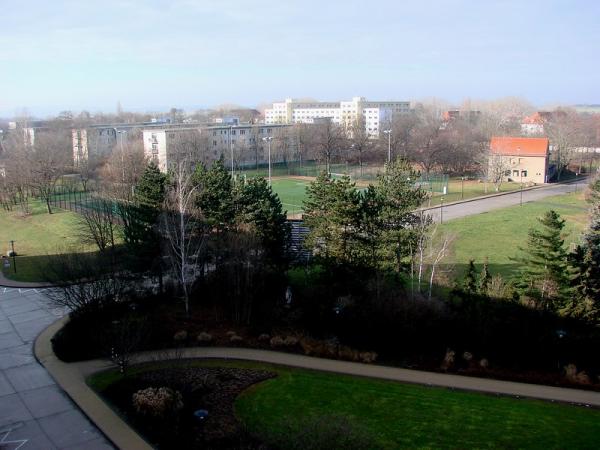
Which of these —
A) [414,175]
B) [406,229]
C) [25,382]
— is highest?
[414,175]

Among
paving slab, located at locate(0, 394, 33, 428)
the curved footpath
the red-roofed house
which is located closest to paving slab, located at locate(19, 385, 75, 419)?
paving slab, located at locate(0, 394, 33, 428)

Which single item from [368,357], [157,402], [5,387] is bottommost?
[5,387]

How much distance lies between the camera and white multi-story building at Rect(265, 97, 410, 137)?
475 feet

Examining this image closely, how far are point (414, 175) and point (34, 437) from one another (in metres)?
16.6

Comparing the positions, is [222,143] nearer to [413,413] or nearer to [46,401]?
[46,401]

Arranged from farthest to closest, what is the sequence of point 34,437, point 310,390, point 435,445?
point 310,390 < point 34,437 < point 435,445

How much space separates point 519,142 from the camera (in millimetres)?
66938

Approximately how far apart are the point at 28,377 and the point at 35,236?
25149 mm

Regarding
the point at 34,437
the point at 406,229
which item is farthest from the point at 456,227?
the point at 34,437

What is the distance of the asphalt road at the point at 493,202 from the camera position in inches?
1766

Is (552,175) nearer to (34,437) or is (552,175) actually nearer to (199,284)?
(199,284)

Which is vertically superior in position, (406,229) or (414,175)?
(414,175)

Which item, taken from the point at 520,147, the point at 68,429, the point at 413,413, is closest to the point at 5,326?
the point at 68,429

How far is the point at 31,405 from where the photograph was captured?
16.2 meters
